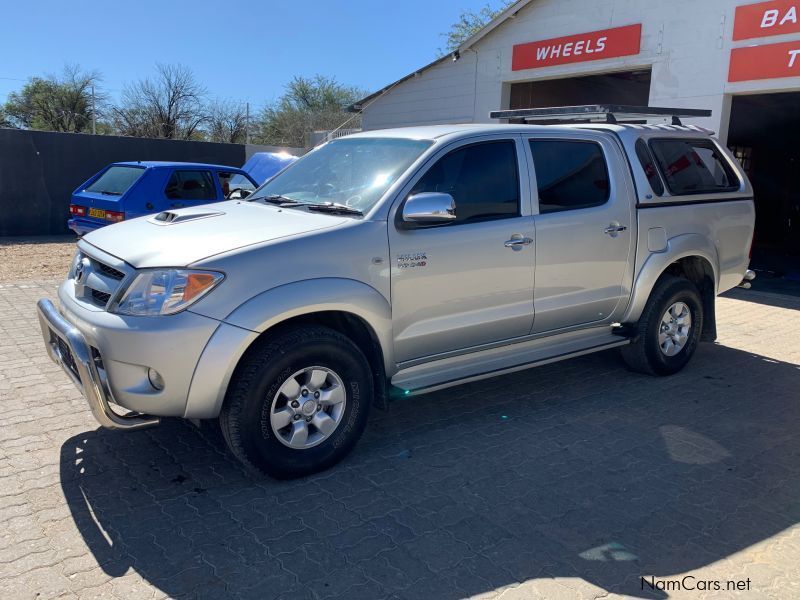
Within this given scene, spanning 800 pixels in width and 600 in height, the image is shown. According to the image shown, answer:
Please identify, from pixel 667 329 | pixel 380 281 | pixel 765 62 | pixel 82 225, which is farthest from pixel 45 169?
pixel 765 62

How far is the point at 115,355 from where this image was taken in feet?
10.7

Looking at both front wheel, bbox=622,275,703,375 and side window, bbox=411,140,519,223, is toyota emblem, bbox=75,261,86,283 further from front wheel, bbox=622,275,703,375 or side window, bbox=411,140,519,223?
front wheel, bbox=622,275,703,375

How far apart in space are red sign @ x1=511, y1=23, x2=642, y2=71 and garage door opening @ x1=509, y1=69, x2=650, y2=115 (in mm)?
1330

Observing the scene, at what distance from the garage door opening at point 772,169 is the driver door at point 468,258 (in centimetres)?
1385

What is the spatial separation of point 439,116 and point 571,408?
11.4 metres

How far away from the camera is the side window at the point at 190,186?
413 inches

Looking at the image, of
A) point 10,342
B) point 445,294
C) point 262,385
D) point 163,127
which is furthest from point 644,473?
point 163,127

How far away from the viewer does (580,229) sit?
4.84 m

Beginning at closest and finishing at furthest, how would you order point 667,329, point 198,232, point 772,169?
point 198,232 → point 667,329 → point 772,169

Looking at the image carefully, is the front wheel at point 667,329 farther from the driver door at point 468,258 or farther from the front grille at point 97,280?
the front grille at point 97,280

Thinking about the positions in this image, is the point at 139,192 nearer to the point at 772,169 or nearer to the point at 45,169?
the point at 45,169

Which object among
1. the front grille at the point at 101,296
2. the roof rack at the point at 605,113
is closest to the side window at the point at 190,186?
the roof rack at the point at 605,113

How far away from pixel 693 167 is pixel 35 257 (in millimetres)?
10402

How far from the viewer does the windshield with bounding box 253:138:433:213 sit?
414 centimetres
